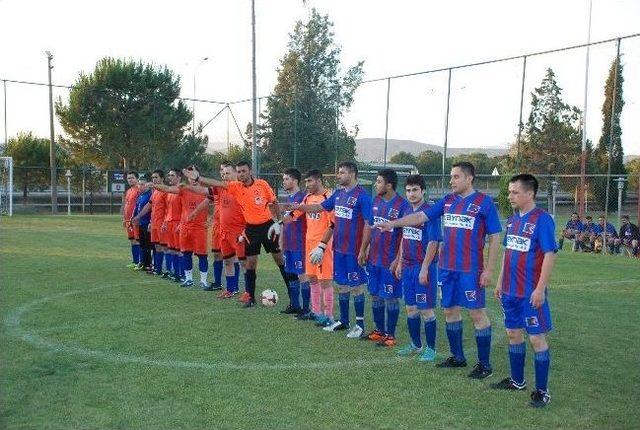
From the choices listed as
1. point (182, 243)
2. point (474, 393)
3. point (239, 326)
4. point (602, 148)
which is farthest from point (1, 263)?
point (602, 148)

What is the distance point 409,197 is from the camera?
23.5 feet

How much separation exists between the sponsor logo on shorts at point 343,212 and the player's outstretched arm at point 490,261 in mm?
2277

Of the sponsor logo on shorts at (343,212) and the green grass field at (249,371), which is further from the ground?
the sponsor logo on shorts at (343,212)

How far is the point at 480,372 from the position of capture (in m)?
6.43

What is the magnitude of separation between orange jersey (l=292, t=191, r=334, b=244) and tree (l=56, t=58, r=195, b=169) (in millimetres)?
38146

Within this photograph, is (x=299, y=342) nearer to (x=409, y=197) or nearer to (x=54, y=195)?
(x=409, y=197)

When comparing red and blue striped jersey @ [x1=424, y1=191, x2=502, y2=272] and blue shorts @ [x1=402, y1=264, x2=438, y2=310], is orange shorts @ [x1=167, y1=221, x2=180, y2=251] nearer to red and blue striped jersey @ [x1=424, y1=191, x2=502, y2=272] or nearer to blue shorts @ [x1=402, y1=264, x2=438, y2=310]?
blue shorts @ [x1=402, y1=264, x2=438, y2=310]

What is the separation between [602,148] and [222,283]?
22563 millimetres

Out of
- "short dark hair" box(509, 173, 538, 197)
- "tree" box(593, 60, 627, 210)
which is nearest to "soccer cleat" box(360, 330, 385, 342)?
"short dark hair" box(509, 173, 538, 197)

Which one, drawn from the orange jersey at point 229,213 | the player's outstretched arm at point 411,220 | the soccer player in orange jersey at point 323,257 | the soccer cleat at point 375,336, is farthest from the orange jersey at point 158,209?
the player's outstretched arm at point 411,220

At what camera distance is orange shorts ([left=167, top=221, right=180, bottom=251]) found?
1278 cm

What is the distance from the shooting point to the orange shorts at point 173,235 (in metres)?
12.8

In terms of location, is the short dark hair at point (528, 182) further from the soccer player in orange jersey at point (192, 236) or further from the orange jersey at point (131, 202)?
the orange jersey at point (131, 202)

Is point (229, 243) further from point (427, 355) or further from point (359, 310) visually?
point (427, 355)
